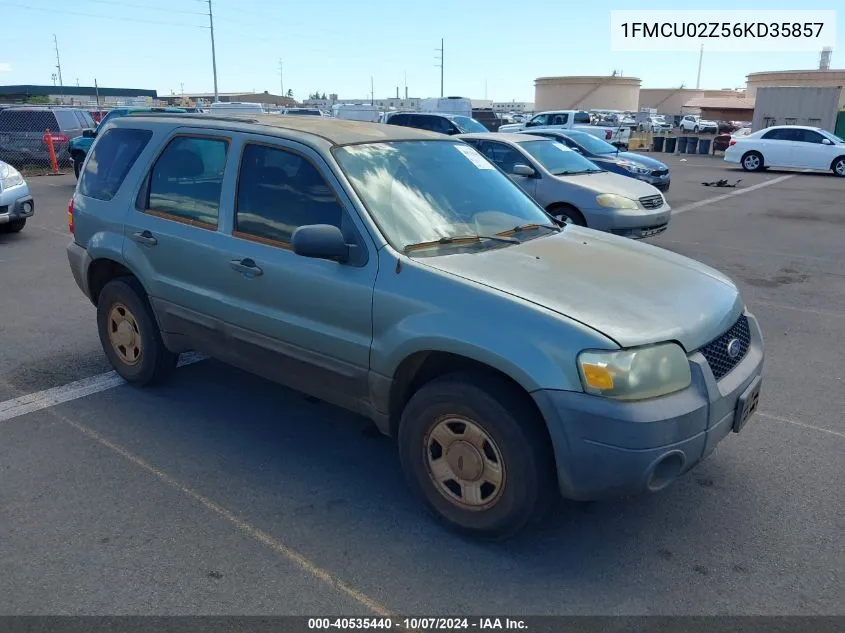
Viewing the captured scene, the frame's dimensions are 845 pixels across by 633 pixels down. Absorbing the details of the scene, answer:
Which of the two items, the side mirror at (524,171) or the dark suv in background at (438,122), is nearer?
the side mirror at (524,171)

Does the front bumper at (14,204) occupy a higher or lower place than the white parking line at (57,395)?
higher

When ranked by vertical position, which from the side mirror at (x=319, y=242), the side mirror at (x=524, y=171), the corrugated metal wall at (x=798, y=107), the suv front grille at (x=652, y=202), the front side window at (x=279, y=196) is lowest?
the suv front grille at (x=652, y=202)

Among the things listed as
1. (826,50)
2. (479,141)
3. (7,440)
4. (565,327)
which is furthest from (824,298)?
(826,50)

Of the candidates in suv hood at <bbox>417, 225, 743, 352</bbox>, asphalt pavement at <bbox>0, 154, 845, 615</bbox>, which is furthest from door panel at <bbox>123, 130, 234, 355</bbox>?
suv hood at <bbox>417, 225, 743, 352</bbox>

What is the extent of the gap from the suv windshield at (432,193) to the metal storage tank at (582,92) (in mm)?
82267

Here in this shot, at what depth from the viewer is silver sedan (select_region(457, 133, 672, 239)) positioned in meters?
9.55

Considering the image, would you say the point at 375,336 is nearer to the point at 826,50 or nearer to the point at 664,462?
the point at 664,462

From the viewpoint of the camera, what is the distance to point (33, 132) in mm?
19875

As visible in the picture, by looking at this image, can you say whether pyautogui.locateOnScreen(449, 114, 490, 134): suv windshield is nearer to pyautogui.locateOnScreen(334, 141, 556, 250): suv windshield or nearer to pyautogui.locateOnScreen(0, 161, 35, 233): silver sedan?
pyautogui.locateOnScreen(0, 161, 35, 233): silver sedan

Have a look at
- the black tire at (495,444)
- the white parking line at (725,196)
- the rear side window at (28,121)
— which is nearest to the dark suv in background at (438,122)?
the white parking line at (725,196)

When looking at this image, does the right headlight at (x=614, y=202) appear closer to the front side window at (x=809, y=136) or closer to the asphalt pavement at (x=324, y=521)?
the asphalt pavement at (x=324, y=521)

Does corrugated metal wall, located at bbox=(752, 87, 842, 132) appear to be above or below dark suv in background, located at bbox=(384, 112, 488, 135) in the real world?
above

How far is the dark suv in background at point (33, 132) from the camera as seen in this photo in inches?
776

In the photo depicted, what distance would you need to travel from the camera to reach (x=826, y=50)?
262 feet
